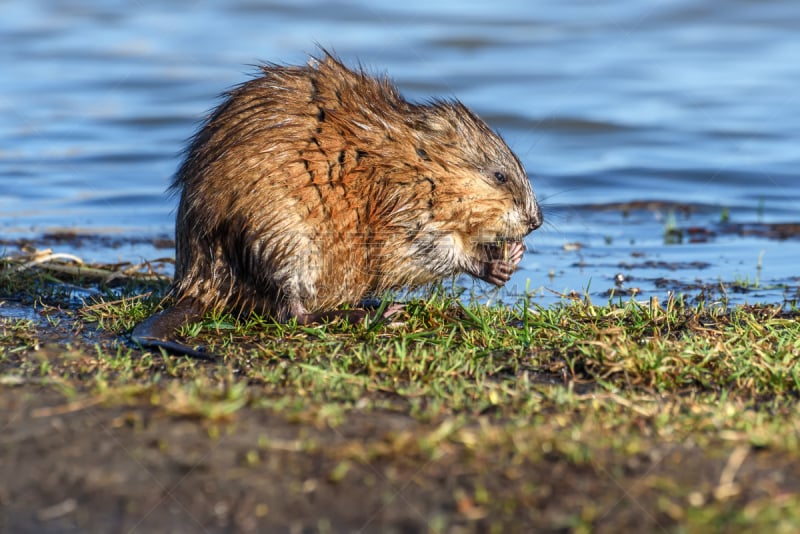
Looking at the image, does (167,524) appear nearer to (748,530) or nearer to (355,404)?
(355,404)

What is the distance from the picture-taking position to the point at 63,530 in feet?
9.44

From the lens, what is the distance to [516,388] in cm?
373

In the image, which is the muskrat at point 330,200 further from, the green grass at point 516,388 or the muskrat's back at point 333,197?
the green grass at point 516,388

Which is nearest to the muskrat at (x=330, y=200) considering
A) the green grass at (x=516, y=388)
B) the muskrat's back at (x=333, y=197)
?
the muskrat's back at (x=333, y=197)

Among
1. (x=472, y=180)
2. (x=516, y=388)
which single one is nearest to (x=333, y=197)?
(x=472, y=180)

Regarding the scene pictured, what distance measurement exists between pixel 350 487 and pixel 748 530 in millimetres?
963

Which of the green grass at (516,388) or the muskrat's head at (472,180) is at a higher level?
the muskrat's head at (472,180)

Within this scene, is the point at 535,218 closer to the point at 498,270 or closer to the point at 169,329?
the point at 498,270

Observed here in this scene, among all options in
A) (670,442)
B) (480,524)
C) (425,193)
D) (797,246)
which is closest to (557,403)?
(670,442)

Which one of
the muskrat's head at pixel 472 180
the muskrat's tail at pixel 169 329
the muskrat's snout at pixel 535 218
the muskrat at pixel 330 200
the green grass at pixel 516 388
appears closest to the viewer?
the green grass at pixel 516 388

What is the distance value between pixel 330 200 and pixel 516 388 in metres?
1.33

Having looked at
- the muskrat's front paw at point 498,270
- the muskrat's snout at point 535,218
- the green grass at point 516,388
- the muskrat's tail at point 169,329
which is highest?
the muskrat's snout at point 535,218

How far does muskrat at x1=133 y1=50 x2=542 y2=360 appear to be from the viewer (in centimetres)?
462

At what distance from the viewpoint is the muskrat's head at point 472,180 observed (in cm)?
502
